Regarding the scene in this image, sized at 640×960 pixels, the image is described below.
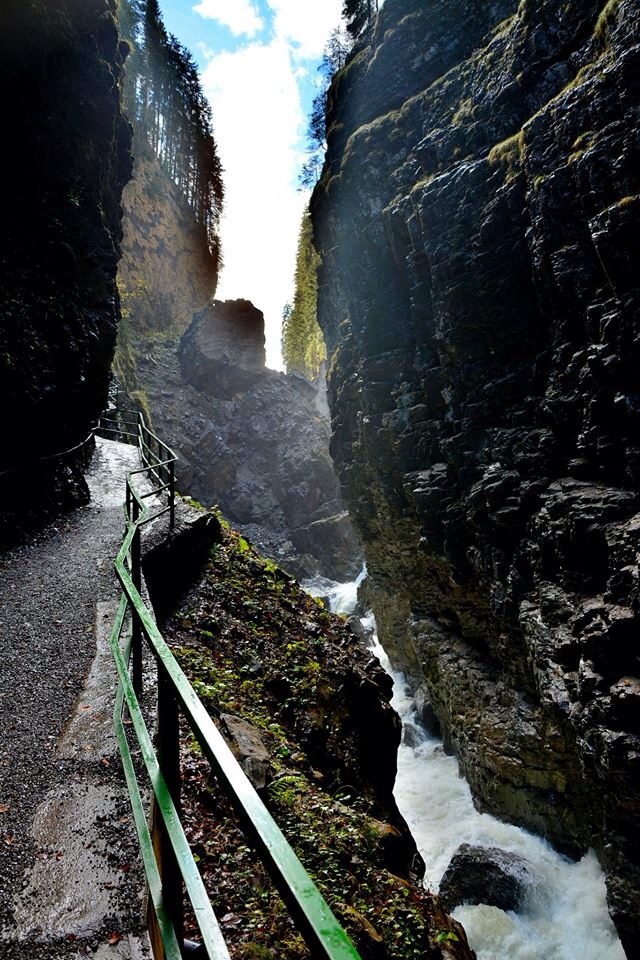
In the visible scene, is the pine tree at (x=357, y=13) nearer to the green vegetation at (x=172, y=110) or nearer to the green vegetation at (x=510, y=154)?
the green vegetation at (x=510, y=154)

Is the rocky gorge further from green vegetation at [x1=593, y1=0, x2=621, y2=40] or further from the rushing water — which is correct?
green vegetation at [x1=593, y1=0, x2=621, y2=40]

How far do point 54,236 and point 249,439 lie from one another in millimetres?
27941

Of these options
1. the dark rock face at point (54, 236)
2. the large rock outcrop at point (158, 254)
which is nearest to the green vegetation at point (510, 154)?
the dark rock face at point (54, 236)

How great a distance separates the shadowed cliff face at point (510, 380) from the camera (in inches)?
360

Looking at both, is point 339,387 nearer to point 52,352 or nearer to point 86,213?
point 86,213

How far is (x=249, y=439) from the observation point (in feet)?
124

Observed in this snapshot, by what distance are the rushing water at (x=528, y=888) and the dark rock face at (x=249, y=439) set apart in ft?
57.2

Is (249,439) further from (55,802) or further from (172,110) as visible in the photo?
(55,802)

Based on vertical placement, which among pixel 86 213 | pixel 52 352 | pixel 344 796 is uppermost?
pixel 86 213

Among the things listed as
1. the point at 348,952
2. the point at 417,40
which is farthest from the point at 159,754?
the point at 417,40

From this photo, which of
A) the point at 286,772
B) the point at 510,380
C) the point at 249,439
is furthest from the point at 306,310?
the point at 286,772

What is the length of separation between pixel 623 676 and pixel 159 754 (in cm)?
907

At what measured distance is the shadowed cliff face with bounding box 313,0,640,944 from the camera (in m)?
9.14

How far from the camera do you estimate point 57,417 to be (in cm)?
996
